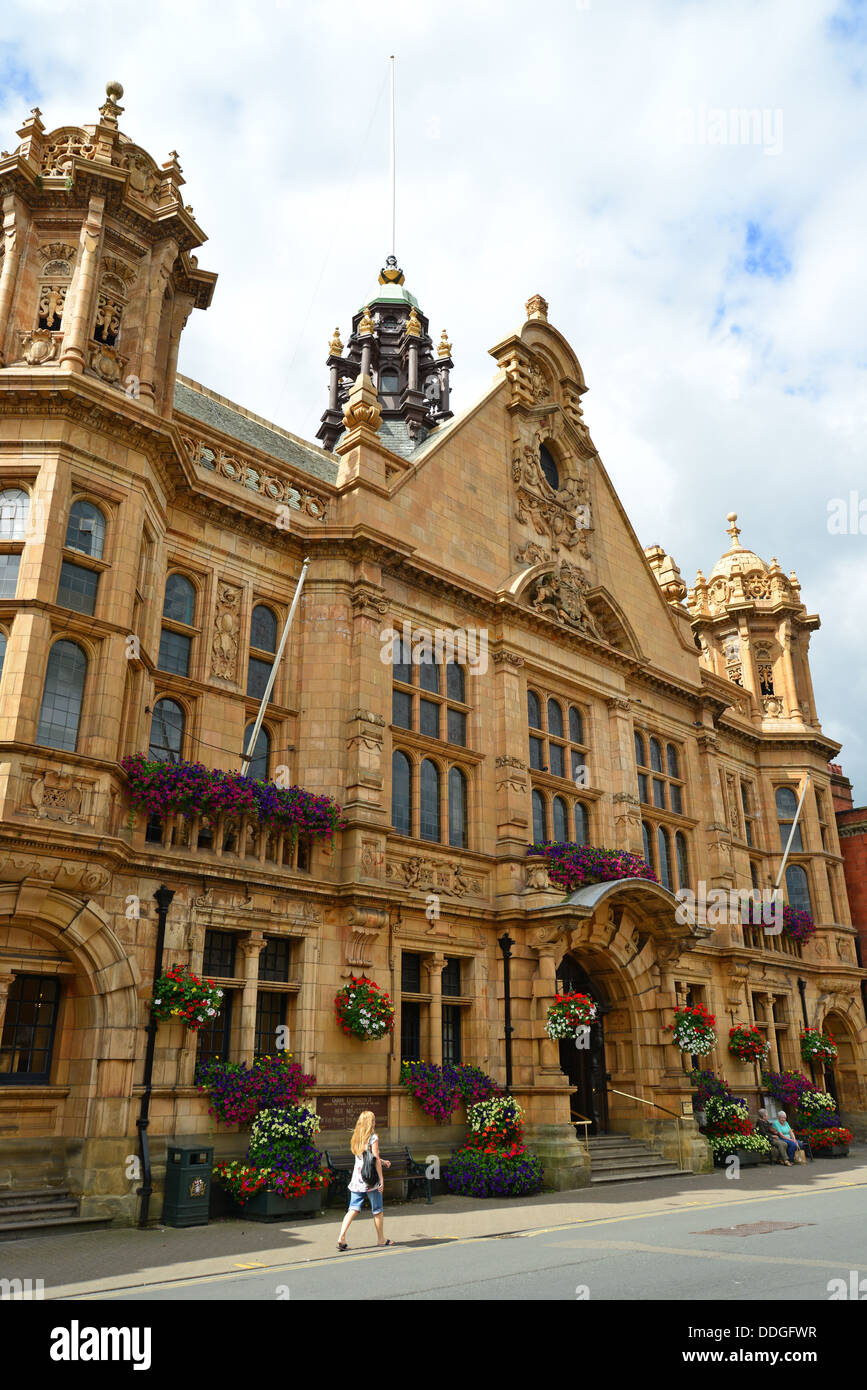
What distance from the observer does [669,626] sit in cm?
3406

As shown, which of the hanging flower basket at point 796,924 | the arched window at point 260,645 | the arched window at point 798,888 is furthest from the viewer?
the arched window at point 798,888

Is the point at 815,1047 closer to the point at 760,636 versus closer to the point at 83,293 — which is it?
the point at 760,636

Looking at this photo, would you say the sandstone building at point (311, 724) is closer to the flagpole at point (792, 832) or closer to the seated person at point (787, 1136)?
the seated person at point (787, 1136)

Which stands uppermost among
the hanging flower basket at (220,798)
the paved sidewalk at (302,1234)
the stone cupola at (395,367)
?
the stone cupola at (395,367)

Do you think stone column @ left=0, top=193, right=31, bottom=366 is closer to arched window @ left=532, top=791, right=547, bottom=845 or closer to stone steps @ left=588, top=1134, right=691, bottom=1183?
arched window @ left=532, top=791, right=547, bottom=845

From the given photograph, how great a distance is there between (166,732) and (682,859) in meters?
18.3

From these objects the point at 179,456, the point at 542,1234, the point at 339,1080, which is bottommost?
the point at 542,1234

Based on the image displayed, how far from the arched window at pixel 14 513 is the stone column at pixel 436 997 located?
11704mm

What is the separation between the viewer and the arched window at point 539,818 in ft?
85.1

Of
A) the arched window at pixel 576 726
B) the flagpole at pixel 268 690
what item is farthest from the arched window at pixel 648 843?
the flagpole at pixel 268 690

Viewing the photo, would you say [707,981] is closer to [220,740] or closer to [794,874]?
[794,874]

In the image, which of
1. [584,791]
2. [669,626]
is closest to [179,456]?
[584,791]
